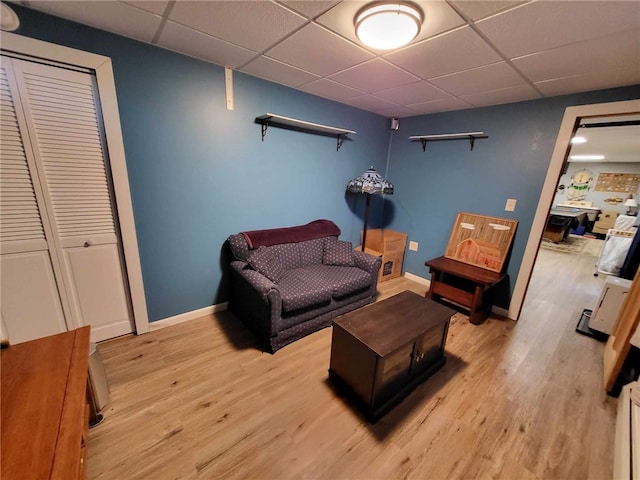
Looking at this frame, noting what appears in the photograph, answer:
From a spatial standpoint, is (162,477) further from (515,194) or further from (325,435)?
(515,194)

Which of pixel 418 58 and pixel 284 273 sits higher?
pixel 418 58

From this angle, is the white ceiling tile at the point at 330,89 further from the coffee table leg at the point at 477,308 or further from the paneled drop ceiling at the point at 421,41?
the coffee table leg at the point at 477,308

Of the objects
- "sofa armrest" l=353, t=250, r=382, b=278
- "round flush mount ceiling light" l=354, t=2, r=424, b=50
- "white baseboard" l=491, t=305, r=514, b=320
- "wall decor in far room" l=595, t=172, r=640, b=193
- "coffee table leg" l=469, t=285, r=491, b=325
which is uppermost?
"round flush mount ceiling light" l=354, t=2, r=424, b=50

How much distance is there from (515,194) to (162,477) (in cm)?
366

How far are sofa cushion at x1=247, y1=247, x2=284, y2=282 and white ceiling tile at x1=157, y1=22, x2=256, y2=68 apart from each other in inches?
63.1

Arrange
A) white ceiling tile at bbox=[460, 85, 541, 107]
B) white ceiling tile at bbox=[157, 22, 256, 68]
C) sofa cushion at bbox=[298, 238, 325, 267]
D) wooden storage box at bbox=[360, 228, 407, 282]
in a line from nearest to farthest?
white ceiling tile at bbox=[157, 22, 256, 68] < white ceiling tile at bbox=[460, 85, 541, 107] < sofa cushion at bbox=[298, 238, 325, 267] < wooden storage box at bbox=[360, 228, 407, 282]

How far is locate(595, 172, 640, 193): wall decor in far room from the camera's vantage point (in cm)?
705

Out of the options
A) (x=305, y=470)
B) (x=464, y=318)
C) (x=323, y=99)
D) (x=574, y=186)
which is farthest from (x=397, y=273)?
(x=574, y=186)

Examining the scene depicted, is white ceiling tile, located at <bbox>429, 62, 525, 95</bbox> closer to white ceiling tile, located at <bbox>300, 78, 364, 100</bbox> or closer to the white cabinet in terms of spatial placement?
white ceiling tile, located at <bbox>300, 78, 364, 100</bbox>

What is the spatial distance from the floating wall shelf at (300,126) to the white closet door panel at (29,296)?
77.8 inches

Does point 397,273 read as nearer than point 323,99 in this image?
No

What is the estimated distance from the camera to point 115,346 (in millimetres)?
2061

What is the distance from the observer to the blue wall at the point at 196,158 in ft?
6.06

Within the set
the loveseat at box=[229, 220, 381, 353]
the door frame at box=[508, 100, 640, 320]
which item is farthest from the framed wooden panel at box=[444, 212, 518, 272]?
the loveseat at box=[229, 220, 381, 353]
